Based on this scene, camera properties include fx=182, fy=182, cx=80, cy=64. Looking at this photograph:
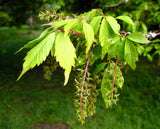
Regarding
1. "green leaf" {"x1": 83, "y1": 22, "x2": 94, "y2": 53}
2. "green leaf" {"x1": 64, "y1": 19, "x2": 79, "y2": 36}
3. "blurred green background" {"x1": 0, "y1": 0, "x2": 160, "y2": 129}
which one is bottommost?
"blurred green background" {"x1": 0, "y1": 0, "x2": 160, "y2": 129}

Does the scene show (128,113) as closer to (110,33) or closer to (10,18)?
(110,33)

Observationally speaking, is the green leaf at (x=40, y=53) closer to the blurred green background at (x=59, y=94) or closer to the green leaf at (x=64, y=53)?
the green leaf at (x=64, y=53)

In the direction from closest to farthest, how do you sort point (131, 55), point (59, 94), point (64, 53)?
point (64, 53) < point (131, 55) < point (59, 94)

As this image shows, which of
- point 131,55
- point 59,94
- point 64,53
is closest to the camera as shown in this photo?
point 64,53

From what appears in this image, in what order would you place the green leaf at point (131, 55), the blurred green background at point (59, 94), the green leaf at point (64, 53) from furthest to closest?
the blurred green background at point (59, 94), the green leaf at point (131, 55), the green leaf at point (64, 53)

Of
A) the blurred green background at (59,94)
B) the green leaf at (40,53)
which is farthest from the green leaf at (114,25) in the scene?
the blurred green background at (59,94)

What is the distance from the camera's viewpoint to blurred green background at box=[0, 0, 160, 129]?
232 centimetres

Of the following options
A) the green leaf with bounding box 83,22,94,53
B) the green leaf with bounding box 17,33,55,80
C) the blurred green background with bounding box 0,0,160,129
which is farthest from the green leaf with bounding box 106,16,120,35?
the blurred green background with bounding box 0,0,160,129

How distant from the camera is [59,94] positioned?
3.56m

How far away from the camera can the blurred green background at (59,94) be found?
7.60 ft

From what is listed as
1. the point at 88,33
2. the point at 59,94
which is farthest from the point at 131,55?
the point at 59,94

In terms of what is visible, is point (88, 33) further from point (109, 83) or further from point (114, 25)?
point (109, 83)

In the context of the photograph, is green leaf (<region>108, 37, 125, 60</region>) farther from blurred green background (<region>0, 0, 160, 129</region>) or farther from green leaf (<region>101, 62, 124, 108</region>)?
blurred green background (<region>0, 0, 160, 129</region>)

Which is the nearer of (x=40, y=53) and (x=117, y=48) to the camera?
(x=40, y=53)
